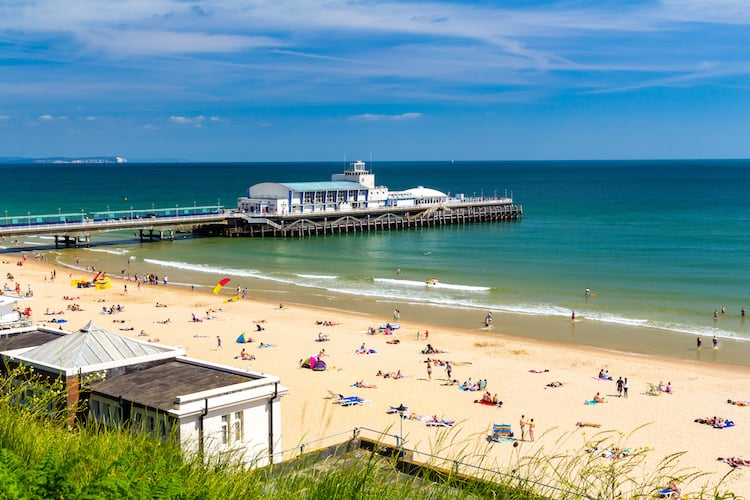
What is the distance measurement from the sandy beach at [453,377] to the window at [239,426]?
1314 millimetres

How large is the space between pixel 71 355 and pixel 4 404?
8110 mm

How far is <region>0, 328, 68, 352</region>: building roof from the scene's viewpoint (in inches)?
806

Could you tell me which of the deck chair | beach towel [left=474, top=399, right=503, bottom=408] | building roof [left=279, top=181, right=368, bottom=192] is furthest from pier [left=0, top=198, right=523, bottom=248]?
the deck chair

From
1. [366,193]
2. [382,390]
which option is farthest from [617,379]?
[366,193]

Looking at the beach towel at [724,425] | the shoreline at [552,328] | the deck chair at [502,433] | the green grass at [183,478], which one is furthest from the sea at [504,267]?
the green grass at [183,478]

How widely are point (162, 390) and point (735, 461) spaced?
49.7 ft

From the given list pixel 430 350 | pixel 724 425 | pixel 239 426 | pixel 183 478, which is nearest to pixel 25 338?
pixel 239 426

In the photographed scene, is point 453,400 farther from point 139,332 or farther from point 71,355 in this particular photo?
point 139,332

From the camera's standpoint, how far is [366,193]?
93.3 meters

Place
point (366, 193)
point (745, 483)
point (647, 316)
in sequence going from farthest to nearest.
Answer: point (366, 193) < point (647, 316) < point (745, 483)

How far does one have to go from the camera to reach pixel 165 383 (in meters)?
16.9

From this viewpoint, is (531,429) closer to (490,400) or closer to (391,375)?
(490,400)

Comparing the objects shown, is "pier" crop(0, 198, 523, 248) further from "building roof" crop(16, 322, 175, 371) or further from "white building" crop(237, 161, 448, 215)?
"building roof" crop(16, 322, 175, 371)

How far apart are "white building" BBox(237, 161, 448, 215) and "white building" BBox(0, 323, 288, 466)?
6482cm
